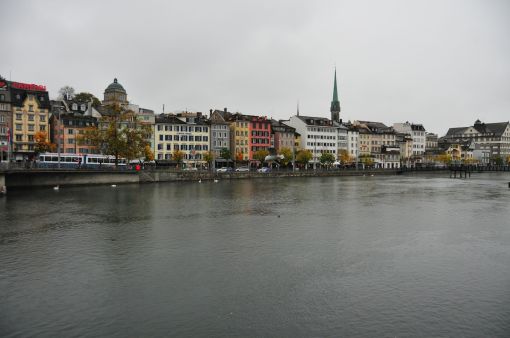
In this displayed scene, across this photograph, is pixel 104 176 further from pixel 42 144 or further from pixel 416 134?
pixel 416 134

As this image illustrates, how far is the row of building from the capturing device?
79125mm

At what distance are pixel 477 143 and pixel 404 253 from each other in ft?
600

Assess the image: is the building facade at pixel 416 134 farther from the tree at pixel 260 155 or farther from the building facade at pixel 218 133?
the building facade at pixel 218 133

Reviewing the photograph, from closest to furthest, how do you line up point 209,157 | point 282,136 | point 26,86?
point 26,86 < point 209,157 < point 282,136

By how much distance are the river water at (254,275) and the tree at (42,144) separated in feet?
162

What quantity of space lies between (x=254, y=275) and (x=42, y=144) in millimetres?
69944

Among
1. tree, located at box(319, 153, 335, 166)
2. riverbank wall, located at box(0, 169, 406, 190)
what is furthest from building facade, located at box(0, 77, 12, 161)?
tree, located at box(319, 153, 335, 166)

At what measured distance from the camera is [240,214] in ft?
107

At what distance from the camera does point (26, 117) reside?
3155 inches

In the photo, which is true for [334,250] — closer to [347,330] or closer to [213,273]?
[213,273]

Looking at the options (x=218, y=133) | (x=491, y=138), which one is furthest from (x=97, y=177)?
(x=491, y=138)

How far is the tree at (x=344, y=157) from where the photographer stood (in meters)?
125

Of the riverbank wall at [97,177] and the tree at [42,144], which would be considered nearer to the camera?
the riverbank wall at [97,177]

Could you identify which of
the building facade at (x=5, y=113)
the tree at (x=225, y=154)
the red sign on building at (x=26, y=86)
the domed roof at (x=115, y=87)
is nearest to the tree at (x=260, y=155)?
the tree at (x=225, y=154)
